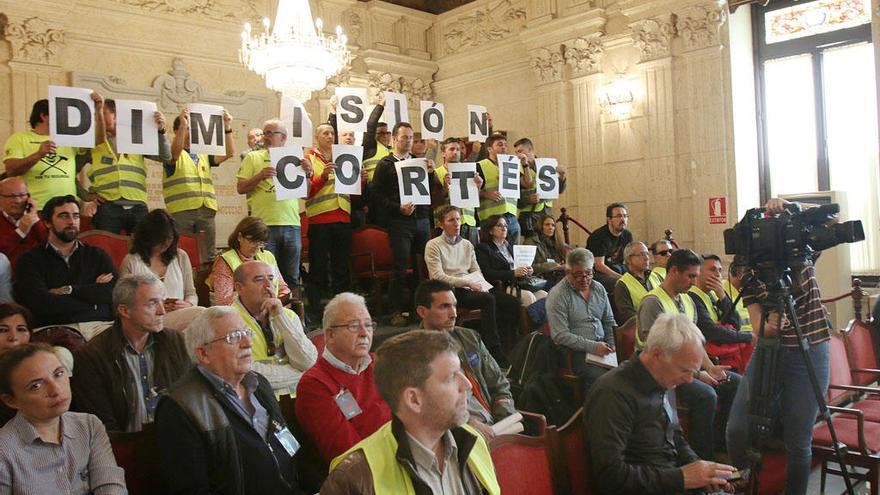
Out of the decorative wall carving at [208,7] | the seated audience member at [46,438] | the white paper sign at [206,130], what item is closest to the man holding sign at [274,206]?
the white paper sign at [206,130]

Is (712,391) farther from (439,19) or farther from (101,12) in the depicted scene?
(439,19)

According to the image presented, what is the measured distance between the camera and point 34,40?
809 centimetres

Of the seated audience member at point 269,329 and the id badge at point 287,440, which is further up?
the seated audience member at point 269,329

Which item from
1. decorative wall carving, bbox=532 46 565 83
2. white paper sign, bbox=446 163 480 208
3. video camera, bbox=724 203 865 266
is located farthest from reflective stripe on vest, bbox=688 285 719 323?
decorative wall carving, bbox=532 46 565 83

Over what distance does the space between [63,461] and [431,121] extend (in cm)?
529

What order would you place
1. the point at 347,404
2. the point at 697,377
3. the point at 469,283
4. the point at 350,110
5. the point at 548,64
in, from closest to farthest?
the point at 347,404
the point at 697,377
the point at 469,283
the point at 350,110
the point at 548,64

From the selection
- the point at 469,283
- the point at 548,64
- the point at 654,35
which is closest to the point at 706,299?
the point at 469,283

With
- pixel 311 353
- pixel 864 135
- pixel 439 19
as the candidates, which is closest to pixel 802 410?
pixel 311 353

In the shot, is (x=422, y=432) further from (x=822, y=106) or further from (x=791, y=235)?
(x=822, y=106)

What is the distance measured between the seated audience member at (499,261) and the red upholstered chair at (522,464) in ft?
12.0

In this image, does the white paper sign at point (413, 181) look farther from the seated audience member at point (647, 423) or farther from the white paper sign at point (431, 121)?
the seated audience member at point (647, 423)

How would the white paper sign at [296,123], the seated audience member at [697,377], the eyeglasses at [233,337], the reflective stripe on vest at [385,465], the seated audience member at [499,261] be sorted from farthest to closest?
the seated audience member at [499,261] < the white paper sign at [296,123] < the seated audience member at [697,377] < the eyeglasses at [233,337] < the reflective stripe on vest at [385,465]

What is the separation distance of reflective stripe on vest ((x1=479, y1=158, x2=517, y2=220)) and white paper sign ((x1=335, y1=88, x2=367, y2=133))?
51.7 inches

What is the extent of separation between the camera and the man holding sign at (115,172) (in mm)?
5340
